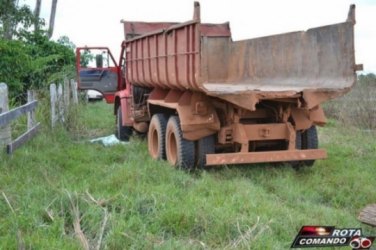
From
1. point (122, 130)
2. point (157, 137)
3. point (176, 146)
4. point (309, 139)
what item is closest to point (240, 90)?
point (176, 146)

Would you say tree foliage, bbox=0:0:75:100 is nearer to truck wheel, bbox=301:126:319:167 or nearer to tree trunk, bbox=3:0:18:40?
tree trunk, bbox=3:0:18:40

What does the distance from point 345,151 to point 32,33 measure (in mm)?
15915

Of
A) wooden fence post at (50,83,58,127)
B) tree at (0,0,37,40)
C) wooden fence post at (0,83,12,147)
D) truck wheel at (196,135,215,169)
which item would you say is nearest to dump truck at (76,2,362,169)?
truck wheel at (196,135,215,169)

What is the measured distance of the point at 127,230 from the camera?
4.38 metres

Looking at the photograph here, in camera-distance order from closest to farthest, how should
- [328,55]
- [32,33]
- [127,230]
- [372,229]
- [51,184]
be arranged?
[127,230] < [372,229] < [51,184] < [328,55] < [32,33]

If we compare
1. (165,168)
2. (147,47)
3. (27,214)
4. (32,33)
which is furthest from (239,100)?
(32,33)

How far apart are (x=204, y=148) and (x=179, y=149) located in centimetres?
36

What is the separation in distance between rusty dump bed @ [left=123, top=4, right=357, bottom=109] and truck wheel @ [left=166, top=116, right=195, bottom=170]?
0.63 metres

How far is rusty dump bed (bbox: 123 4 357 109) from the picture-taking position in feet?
22.3

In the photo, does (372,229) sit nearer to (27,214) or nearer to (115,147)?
(27,214)

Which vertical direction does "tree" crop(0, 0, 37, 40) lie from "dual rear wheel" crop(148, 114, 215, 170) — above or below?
above

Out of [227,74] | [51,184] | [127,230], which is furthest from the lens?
[227,74]

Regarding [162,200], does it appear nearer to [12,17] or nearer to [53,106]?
[53,106]

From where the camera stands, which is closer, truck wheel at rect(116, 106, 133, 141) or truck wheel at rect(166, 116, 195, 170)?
truck wheel at rect(166, 116, 195, 170)
